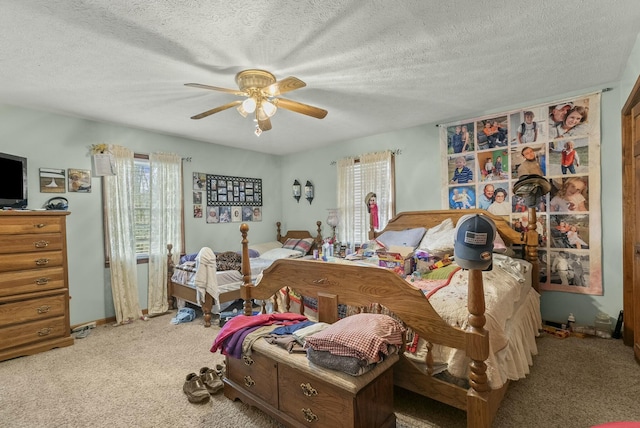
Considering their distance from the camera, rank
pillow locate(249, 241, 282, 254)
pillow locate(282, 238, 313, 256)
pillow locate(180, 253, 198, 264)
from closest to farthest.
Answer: pillow locate(180, 253, 198, 264), pillow locate(282, 238, 313, 256), pillow locate(249, 241, 282, 254)

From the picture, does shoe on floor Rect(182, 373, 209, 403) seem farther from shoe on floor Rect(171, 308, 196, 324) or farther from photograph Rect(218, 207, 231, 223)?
photograph Rect(218, 207, 231, 223)

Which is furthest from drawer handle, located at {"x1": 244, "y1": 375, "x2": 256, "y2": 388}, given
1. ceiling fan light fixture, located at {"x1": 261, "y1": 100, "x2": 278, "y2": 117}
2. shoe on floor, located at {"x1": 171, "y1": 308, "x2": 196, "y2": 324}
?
shoe on floor, located at {"x1": 171, "y1": 308, "x2": 196, "y2": 324}

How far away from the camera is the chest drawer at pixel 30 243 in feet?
9.20

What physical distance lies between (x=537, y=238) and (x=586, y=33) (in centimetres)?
195

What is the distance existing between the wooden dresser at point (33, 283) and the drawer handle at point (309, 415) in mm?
2918

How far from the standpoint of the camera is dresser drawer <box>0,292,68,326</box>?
278 cm

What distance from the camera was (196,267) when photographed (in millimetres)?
3730

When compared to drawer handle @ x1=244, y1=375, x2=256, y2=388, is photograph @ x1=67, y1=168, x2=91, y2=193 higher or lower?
higher

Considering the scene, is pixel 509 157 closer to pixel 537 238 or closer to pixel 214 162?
pixel 537 238

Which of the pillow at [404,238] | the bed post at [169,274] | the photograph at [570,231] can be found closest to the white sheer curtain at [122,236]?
the bed post at [169,274]

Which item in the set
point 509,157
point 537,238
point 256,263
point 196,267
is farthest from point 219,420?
point 509,157

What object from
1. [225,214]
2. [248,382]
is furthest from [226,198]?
[248,382]

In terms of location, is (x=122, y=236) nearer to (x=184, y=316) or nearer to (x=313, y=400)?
(x=184, y=316)

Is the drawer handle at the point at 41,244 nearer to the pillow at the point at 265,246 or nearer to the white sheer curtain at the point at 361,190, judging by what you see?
the pillow at the point at 265,246
